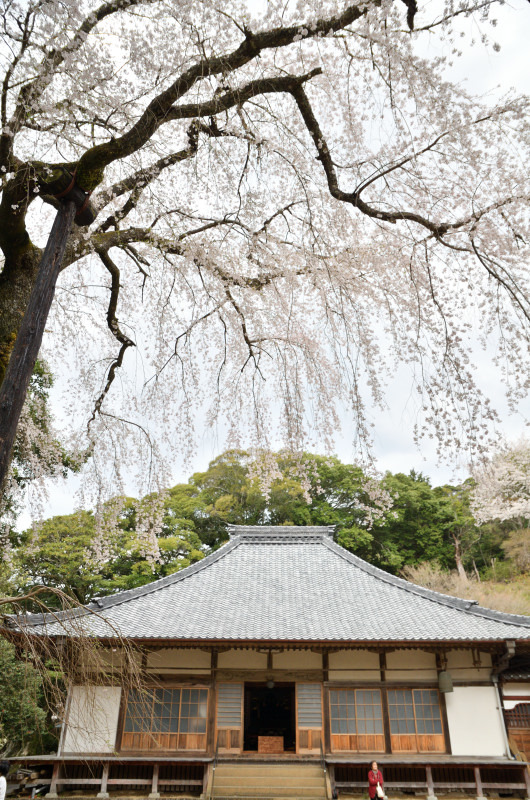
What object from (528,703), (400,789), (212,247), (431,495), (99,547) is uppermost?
(431,495)

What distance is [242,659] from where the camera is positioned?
31.8 ft

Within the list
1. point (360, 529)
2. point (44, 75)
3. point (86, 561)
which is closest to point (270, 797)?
point (86, 561)

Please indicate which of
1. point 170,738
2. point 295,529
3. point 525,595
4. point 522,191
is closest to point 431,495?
point 525,595

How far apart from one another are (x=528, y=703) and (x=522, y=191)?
9476mm

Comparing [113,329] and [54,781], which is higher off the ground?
[113,329]

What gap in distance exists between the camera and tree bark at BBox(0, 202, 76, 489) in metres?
2.46

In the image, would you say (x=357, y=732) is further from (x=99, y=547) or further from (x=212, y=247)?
(x=212, y=247)

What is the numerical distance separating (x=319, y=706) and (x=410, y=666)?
176cm

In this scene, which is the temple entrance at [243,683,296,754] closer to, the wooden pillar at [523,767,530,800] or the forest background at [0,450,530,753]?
the wooden pillar at [523,767,530,800]

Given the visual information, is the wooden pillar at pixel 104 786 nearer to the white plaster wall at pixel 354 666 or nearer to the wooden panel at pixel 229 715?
the wooden panel at pixel 229 715

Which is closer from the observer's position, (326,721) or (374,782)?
(374,782)

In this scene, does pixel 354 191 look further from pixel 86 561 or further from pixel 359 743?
pixel 86 561

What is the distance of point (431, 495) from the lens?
2742cm

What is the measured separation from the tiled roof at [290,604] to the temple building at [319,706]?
0.06 meters
